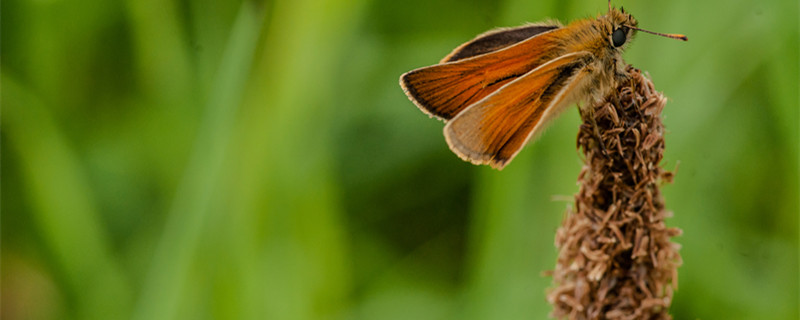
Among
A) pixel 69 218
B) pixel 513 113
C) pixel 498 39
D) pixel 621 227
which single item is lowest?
Answer: pixel 621 227

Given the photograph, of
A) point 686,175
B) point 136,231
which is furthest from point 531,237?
point 136,231

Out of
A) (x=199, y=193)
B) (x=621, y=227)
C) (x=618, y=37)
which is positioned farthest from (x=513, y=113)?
(x=199, y=193)

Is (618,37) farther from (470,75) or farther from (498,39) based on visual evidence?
(470,75)

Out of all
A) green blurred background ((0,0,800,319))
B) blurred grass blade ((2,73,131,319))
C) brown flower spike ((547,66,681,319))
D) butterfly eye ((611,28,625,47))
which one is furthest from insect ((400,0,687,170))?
blurred grass blade ((2,73,131,319))

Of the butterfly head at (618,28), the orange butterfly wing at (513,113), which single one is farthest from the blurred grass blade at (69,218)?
the butterfly head at (618,28)

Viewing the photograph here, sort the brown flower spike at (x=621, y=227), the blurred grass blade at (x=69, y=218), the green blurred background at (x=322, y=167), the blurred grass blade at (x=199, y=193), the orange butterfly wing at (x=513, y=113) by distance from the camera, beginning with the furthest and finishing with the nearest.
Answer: the blurred grass blade at (x=69, y=218)
the green blurred background at (x=322, y=167)
the blurred grass blade at (x=199, y=193)
the orange butterfly wing at (x=513, y=113)
the brown flower spike at (x=621, y=227)

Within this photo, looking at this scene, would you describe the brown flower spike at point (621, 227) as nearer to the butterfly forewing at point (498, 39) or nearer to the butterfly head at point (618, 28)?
the butterfly head at point (618, 28)

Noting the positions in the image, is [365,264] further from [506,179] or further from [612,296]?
[612,296]
